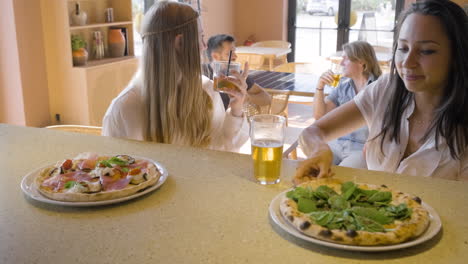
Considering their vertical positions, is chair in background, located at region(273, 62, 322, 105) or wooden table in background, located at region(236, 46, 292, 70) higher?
wooden table in background, located at region(236, 46, 292, 70)

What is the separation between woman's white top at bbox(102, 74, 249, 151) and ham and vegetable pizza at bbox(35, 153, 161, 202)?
487 mm

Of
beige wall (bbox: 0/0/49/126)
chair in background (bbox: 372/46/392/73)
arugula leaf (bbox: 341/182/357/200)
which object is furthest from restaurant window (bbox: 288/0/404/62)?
arugula leaf (bbox: 341/182/357/200)

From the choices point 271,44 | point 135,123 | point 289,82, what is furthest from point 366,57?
point 271,44

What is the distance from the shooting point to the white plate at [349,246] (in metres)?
1.00

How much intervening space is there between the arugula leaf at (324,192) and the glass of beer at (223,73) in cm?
80

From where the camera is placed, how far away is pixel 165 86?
1995 mm

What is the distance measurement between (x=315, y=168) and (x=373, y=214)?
34 centimetres

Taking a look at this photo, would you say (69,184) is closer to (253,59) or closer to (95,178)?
(95,178)

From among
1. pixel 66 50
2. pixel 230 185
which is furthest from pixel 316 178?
pixel 66 50

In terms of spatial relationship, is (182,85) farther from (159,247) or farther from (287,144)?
(287,144)

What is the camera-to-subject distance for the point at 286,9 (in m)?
7.73

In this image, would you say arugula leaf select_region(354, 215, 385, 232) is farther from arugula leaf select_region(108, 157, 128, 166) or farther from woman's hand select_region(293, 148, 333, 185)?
arugula leaf select_region(108, 157, 128, 166)

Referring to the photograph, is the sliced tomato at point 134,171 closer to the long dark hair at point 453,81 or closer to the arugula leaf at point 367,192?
the arugula leaf at point 367,192

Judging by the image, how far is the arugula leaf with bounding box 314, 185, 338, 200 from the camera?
118cm
